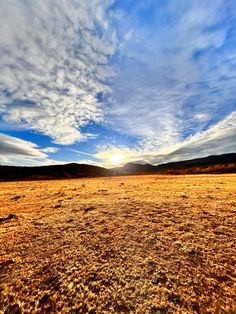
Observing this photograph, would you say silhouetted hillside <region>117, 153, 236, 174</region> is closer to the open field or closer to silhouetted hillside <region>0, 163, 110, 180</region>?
silhouetted hillside <region>0, 163, 110, 180</region>

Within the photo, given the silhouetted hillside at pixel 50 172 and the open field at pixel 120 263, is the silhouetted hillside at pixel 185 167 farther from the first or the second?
the open field at pixel 120 263

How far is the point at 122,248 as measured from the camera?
16.2 ft

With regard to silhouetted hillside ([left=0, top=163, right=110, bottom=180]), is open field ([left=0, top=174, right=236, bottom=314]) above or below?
below

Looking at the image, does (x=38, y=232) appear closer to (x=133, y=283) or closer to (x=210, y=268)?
(x=133, y=283)

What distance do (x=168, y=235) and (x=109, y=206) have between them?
153 inches

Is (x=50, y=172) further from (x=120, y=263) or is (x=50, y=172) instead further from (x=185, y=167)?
(x=120, y=263)

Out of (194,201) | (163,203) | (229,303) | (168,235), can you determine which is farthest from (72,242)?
(194,201)

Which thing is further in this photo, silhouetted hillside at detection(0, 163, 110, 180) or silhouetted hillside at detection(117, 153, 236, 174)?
silhouetted hillside at detection(0, 163, 110, 180)

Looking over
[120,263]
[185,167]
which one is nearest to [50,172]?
[185,167]

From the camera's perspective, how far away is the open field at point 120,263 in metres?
3.24

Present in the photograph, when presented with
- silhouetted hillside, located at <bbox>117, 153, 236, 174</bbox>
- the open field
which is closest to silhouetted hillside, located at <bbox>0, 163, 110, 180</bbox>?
silhouetted hillside, located at <bbox>117, 153, 236, 174</bbox>

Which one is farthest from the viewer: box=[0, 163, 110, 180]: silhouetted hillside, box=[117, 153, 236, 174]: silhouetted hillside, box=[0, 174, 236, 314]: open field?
box=[0, 163, 110, 180]: silhouetted hillside

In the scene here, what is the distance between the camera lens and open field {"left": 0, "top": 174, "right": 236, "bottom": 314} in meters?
3.24

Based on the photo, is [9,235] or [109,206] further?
[109,206]
